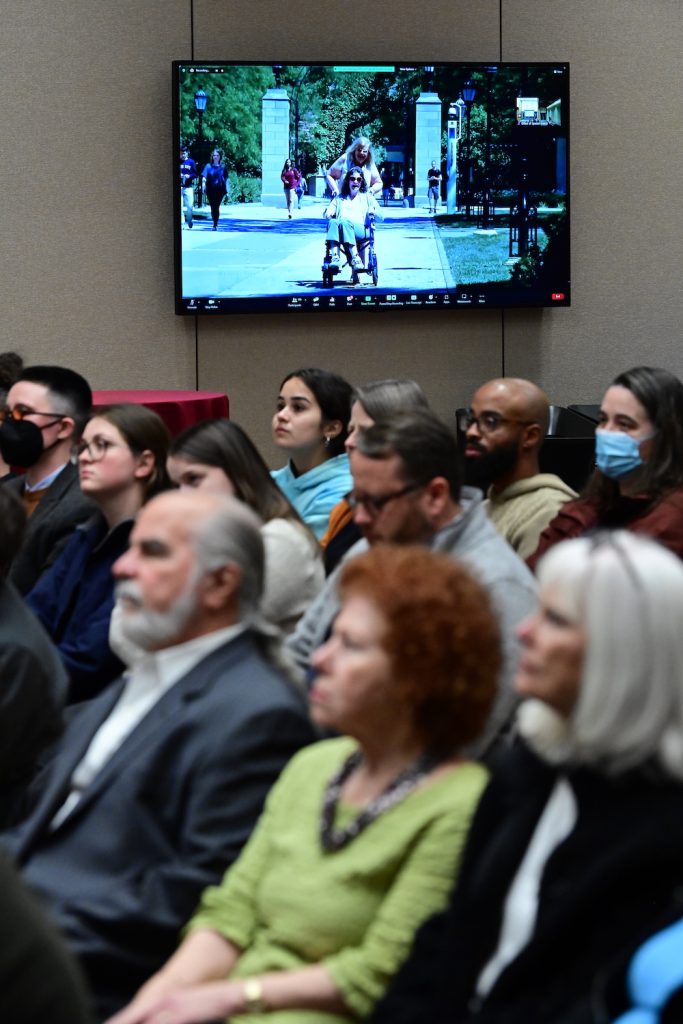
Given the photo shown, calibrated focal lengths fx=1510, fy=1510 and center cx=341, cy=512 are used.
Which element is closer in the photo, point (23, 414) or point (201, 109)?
point (23, 414)

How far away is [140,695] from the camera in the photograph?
8.18 feet

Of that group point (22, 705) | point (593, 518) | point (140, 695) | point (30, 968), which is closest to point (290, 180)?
point (593, 518)

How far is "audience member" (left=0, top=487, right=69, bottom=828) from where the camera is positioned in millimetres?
2854

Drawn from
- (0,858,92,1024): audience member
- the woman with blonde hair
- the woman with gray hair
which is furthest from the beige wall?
(0,858,92,1024): audience member

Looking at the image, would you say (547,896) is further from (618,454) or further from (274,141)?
(274,141)

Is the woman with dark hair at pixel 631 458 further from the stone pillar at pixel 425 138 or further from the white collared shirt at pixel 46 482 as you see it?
the stone pillar at pixel 425 138

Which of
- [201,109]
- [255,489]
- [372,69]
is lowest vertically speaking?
[255,489]

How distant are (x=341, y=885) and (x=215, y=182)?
19.7ft

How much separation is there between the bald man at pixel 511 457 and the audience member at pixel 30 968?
3273 mm

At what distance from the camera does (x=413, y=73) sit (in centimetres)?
765

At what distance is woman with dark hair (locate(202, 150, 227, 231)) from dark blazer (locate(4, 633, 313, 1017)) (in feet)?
17.9

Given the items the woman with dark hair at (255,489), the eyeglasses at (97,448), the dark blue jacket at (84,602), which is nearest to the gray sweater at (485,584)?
the woman with dark hair at (255,489)

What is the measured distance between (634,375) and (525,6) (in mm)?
4246

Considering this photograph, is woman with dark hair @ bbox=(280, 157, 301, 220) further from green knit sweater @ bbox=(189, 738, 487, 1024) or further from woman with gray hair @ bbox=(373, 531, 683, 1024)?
woman with gray hair @ bbox=(373, 531, 683, 1024)
